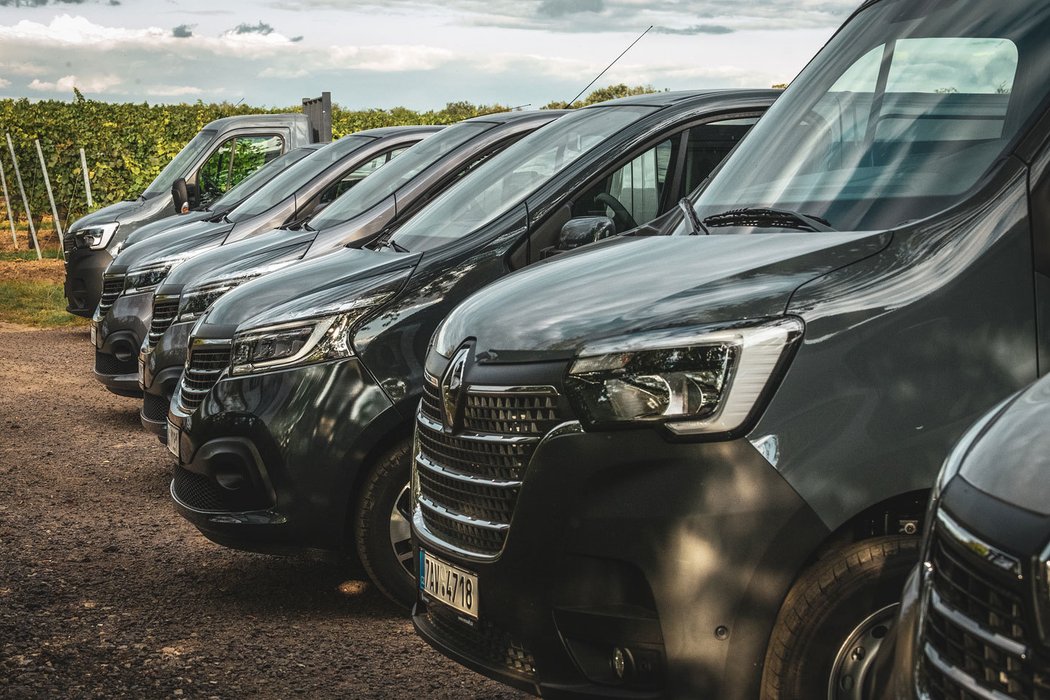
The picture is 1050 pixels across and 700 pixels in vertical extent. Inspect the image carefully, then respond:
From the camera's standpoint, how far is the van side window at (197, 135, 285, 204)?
616 inches

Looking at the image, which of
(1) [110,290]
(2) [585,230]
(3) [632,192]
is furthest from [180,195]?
(2) [585,230]

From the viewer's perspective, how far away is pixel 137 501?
7.74 m

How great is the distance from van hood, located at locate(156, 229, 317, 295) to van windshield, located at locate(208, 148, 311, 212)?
147 inches

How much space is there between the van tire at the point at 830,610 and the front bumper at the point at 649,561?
43mm

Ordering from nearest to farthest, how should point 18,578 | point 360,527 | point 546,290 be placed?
point 546,290 < point 360,527 < point 18,578

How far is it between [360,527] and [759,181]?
2073mm

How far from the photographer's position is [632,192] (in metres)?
6.07

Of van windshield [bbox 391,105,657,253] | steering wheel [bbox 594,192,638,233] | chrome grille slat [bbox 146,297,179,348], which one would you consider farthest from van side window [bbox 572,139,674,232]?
chrome grille slat [bbox 146,297,179,348]

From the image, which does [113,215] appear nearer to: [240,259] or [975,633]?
[240,259]

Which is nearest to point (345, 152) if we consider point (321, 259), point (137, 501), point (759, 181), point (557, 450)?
point (137, 501)

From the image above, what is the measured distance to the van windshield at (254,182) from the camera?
12742mm

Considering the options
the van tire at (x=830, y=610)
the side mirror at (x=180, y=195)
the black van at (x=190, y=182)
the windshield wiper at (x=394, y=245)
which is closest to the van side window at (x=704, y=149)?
the windshield wiper at (x=394, y=245)

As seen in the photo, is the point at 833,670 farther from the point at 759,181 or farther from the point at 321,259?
the point at 321,259

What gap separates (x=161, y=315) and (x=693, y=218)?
515 centimetres
